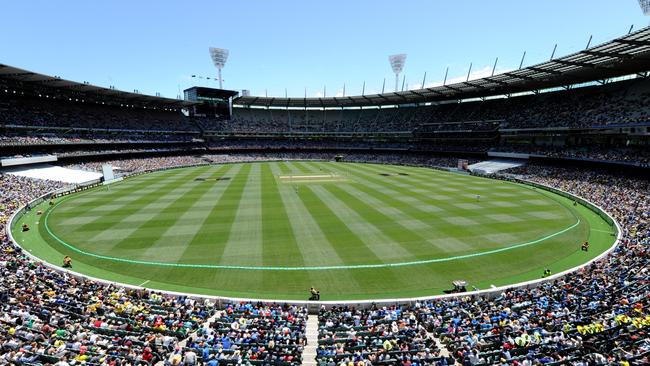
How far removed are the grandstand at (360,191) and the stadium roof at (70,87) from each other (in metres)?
0.57

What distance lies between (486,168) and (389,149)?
32.3 m

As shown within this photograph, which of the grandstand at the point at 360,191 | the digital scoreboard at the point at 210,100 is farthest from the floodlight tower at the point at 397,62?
the digital scoreboard at the point at 210,100

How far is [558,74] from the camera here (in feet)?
169

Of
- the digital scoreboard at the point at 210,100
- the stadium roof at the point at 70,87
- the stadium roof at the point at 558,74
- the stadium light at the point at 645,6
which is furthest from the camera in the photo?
the digital scoreboard at the point at 210,100

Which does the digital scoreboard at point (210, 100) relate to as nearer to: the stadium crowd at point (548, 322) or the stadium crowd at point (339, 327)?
the stadium crowd at point (339, 327)

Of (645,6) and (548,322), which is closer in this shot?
(548,322)

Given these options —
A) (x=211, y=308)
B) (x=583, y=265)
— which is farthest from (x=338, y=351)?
(x=583, y=265)

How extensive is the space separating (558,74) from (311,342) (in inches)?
2347

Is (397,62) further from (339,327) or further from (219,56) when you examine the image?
(339,327)

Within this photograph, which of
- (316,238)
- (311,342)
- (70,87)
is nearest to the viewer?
(311,342)

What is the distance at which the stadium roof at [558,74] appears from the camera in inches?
1524

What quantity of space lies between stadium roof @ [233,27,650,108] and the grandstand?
0.42 m

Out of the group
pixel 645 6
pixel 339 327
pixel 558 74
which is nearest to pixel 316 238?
pixel 339 327

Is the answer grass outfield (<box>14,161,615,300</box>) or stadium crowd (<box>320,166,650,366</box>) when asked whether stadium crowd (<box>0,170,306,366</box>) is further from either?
grass outfield (<box>14,161,615,300</box>)
